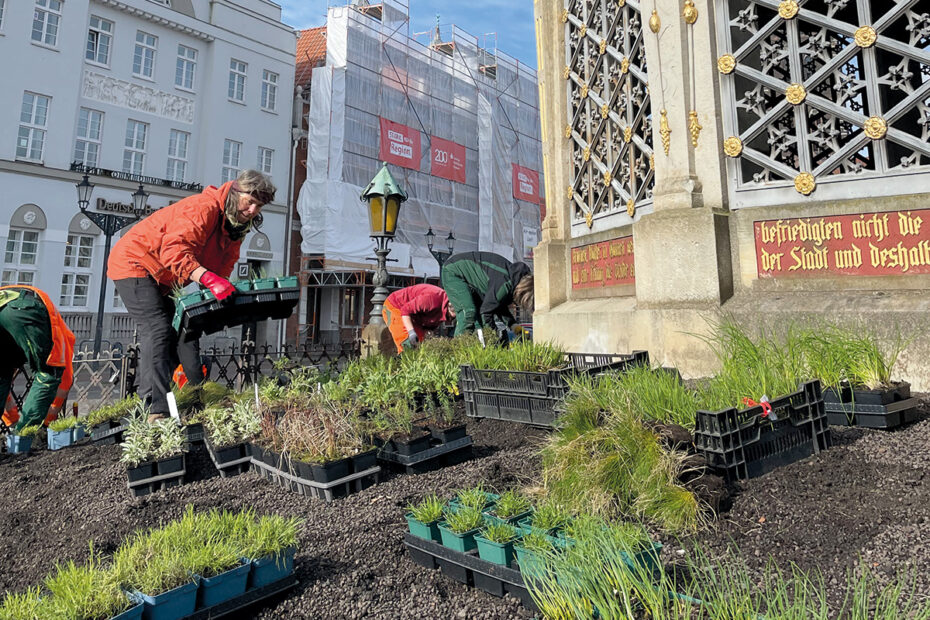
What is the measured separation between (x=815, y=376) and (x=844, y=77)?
293cm

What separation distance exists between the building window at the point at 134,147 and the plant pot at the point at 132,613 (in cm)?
2437

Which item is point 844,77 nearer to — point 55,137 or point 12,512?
point 12,512

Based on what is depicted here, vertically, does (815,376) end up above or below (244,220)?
below

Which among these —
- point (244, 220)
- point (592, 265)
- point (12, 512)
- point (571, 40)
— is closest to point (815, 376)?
point (592, 265)

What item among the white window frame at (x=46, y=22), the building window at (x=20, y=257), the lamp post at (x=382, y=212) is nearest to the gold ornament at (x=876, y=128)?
the lamp post at (x=382, y=212)

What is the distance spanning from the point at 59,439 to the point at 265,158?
23.1 metres

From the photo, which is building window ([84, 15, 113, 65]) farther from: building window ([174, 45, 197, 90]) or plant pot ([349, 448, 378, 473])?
plant pot ([349, 448, 378, 473])

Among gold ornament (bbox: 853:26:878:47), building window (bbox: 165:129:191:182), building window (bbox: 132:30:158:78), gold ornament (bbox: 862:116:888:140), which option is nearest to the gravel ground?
gold ornament (bbox: 862:116:888:140)

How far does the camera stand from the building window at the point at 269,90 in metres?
25.9

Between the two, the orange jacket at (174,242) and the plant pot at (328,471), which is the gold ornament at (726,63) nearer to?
the orange jacket at (174,242)

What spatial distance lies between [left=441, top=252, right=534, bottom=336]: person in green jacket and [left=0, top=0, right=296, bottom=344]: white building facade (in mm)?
18118

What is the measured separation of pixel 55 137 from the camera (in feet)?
65.3

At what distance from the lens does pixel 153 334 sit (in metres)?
4.64

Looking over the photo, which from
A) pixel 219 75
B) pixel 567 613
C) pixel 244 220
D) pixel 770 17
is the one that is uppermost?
pixel 219 75
